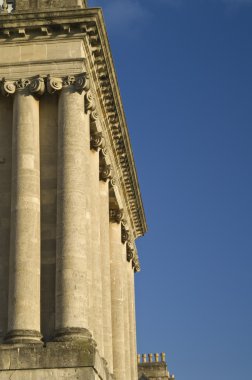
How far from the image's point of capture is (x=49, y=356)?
3077 centimetres

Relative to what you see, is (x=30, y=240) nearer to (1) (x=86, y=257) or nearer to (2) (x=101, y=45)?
(1) (x=86, y=257)

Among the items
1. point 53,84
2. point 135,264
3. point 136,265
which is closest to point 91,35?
point 53,84

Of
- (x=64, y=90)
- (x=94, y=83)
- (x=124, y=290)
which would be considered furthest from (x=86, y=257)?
(x=124, y=290)

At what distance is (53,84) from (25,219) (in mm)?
6168

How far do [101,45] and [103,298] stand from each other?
12318 millimetres

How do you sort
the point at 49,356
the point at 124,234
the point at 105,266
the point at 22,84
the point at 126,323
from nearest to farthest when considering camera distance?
1. the point at 49,356
2. the point at 22,84
3. the point at 105,266
4. the point at 126,323
5. the point at 124,234

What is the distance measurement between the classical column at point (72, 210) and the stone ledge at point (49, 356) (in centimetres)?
60

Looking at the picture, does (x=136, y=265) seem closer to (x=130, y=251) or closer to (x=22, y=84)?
(x=130, y=251)

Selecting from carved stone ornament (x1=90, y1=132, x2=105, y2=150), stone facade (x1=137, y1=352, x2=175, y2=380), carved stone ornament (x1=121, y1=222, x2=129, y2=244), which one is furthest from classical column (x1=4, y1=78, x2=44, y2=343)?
stone facade (x1=137, y1=352, x2=175, y2=380)

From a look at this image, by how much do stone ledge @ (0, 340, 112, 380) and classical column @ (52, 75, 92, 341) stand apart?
0.60 metres

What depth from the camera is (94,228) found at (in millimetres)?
38406

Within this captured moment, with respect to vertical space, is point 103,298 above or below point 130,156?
below

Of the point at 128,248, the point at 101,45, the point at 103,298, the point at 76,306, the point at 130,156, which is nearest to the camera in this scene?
the point at 76,306

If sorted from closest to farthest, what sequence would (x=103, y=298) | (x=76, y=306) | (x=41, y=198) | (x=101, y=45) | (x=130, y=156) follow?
(x=76, y=306) → (x=41, y=198) → (x=101, y=45) → (x=103, y=298) → (x=130, y=156)
